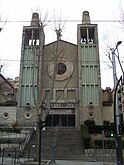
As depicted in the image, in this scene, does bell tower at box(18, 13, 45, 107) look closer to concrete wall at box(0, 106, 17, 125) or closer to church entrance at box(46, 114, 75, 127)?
concrete wall at box(0, 106, 17, 125)

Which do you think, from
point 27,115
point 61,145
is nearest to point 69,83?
point 27,115

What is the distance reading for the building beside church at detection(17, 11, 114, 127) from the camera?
4094 centimetres

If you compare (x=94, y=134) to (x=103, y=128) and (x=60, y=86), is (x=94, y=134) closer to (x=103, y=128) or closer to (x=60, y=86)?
(x=103, y=128)

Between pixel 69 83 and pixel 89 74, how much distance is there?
372cm

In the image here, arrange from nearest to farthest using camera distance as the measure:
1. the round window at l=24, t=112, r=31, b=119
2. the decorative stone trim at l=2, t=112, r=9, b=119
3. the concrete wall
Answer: the round window at l=24, t=112, r=31, b=119 < the concrete wall < the decorative stone trim at l=2, t=112, r=9, b=119

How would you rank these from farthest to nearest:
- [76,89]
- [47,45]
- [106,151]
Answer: [47,45] → [76,89] → [106,151]

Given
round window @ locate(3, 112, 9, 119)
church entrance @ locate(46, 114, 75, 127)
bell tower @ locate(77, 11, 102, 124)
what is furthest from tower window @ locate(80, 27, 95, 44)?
round window @ locate(3, 112, 9, 119)

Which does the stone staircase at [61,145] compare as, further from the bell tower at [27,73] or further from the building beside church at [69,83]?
the bell tower at [27,73]

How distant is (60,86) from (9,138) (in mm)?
16890

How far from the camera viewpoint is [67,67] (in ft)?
148

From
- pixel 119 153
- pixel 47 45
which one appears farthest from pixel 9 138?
pixel 47 45

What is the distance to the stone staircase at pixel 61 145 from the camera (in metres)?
23.5

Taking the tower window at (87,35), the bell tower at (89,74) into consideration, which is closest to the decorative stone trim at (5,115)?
the bell tower at (89,74)

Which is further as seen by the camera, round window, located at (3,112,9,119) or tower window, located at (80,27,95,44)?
tower window, located at (80,27,95,44)
